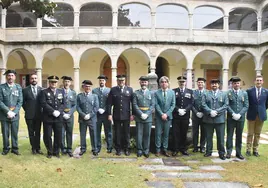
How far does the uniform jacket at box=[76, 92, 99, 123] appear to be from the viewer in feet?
21.3

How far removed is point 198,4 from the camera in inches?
750

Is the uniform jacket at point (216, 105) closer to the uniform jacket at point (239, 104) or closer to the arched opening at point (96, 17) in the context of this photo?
the uniform jacket at point (239, 104)

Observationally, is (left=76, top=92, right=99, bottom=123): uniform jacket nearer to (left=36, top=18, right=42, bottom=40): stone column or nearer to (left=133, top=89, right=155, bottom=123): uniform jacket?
(left=133, top=89, right=155, bottom=123): uniform jacket

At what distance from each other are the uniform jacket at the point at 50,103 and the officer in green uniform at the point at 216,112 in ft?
9.54

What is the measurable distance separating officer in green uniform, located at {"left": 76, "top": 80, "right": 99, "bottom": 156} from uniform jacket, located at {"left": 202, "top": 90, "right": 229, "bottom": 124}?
225cm

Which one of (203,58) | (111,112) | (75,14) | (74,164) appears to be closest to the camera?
(74,164)

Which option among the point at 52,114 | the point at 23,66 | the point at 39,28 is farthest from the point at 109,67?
the point at 52,114

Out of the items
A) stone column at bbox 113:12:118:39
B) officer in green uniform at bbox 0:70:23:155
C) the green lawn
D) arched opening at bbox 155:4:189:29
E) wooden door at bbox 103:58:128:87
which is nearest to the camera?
the green lawn

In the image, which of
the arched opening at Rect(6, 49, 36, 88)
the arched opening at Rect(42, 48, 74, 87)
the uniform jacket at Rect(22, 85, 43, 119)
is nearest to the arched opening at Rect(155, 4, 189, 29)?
the arched opening at Rect(42, 48, 74, 87)

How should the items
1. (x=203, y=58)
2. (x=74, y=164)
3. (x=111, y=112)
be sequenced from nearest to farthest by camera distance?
(x=74, y=164) < (x=111, y=112) < (x=203, y=58)

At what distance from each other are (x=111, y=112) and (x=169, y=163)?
1924mm

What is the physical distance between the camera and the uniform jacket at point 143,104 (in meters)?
6.45

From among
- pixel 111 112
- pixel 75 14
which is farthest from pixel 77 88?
pixel 111 112

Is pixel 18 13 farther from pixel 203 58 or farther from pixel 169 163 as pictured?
pixel 169 163
